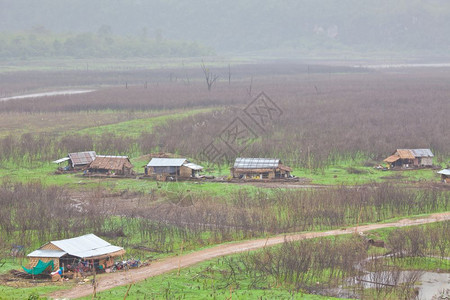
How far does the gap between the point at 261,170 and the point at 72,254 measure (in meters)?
23.6

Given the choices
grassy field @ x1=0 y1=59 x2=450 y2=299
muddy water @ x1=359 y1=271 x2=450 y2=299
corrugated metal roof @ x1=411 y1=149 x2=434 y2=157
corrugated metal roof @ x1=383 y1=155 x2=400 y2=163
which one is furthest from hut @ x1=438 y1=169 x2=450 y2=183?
muddy water @ x1=359 y1=271 x2=450 y2=299

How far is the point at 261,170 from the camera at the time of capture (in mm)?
51844

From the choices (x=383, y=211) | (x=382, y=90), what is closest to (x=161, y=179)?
(x=383, y=211)

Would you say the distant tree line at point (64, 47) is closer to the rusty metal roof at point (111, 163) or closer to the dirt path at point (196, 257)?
the rusty metal roof at point (111, 163)

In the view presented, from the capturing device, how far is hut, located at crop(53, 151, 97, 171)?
55281mm

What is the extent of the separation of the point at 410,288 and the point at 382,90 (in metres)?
74.8

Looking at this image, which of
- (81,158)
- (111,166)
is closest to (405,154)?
(111,166)

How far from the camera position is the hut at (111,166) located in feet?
176

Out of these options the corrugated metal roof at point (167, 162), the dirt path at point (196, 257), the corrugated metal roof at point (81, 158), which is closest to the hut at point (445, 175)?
the dirt path at point (196, 257)

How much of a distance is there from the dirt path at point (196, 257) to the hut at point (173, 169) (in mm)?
16718

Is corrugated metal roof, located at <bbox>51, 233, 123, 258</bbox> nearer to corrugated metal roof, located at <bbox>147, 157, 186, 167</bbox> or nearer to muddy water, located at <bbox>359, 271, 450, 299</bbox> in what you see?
muddy water, located at <bbox>359, 271, 450, 299</bbox>

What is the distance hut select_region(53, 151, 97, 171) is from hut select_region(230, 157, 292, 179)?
1155cm

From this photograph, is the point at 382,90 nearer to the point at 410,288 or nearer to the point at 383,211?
the point at 383,211

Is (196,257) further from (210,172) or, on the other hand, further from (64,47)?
(64,47)
